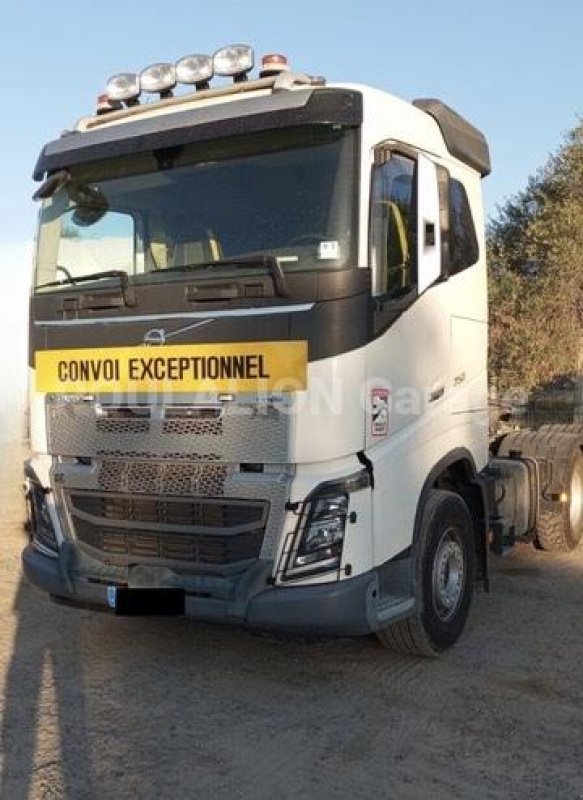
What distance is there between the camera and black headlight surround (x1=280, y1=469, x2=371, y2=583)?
415 cm

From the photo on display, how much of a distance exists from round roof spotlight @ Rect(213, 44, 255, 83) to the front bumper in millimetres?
2714

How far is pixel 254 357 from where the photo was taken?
429 centimetres

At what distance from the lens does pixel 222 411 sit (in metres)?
4.38

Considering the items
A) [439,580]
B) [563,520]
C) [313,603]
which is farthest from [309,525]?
[563,520]

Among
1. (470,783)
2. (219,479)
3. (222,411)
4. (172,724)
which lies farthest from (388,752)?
(222,411)

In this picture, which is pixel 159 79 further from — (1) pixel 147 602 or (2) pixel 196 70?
(1) pixel 147 602

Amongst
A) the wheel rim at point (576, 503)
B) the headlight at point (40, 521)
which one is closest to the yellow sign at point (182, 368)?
the headlight at point (40, 521)

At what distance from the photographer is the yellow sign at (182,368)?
4238 mm


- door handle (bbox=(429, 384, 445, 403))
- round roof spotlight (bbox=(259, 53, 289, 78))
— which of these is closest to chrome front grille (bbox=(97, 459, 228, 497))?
door handle (bbox=(429, 384, 445, 403))

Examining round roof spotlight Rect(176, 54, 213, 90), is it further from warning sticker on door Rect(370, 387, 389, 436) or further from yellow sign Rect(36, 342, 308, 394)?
warning sticker on door Rect(370, 387, 389, 436)

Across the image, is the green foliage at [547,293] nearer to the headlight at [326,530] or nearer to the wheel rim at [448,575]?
the wheel rim at [448,575]

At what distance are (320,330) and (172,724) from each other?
2056mm

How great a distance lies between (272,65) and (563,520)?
4844mm

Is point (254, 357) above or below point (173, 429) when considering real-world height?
above
